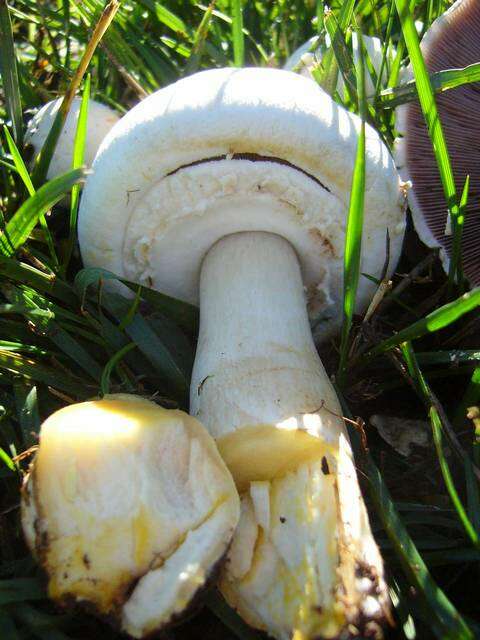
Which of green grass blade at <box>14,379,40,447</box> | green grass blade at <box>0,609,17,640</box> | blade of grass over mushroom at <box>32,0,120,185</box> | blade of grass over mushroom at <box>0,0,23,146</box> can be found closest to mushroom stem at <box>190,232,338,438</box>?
green grass blade at <box>14,379,40,447</box>

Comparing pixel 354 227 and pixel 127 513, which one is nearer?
pixel 127 513

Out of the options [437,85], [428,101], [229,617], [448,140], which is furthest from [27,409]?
[448,140]

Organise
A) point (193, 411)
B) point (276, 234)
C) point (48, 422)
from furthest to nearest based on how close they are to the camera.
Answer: point (276, 234) < point (193, 411) < point (48, 422)

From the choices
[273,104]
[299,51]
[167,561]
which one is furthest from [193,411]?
[299,51]

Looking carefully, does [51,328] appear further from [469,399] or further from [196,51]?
[196,51]

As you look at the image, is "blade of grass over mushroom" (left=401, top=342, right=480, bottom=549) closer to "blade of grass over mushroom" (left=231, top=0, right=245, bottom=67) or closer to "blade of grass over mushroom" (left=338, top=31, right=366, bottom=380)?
"blade of grass over mushroom" (left=338, top=31, right=366, bottom=380)

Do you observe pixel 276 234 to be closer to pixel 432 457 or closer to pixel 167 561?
pixel 432 457
